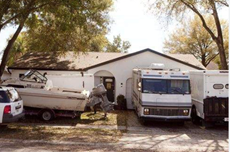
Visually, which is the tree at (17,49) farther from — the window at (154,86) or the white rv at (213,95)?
the white rv at (213,95)

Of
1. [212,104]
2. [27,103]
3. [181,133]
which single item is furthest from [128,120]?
[27,103]

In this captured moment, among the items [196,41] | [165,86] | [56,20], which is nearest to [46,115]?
[56,20]

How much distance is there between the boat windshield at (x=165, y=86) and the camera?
1338cm

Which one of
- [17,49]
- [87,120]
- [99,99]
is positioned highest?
[17,49]

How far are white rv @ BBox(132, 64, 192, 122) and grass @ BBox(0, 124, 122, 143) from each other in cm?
224

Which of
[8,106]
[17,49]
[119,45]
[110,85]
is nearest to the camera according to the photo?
[8,106]

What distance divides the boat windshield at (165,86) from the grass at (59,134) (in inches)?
118

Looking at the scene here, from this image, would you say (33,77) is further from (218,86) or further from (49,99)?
(218,86)

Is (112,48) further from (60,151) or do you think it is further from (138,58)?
(60,151)

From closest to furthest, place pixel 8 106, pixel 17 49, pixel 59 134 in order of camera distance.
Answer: pixel 8 106, pixel 59 134, pixel 17 49

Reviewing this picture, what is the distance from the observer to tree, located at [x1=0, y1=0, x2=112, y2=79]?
12695 mm

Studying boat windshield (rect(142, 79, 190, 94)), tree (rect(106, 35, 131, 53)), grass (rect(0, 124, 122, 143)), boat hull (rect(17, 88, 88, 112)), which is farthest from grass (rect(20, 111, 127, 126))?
tree (rect(106, 35, 131, 53))

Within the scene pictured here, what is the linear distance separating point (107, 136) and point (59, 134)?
2021 mm

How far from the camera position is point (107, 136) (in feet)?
35.4
